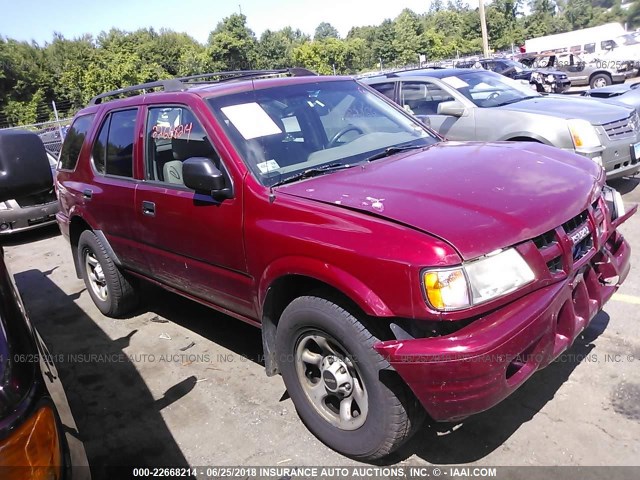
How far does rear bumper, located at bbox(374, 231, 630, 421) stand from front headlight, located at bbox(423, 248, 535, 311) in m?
0.11

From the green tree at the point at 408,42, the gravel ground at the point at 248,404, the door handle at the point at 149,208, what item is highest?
the green tree at the point at 408,42

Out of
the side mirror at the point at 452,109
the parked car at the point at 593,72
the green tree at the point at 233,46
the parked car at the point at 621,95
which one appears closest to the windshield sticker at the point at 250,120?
the side mirror at the point at 452,109

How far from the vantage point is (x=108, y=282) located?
4805 mm

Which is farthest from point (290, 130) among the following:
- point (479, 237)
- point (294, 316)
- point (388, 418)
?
point (388, 418)

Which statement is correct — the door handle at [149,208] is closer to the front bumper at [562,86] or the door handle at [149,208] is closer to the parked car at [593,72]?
the front bumper at [562,86]

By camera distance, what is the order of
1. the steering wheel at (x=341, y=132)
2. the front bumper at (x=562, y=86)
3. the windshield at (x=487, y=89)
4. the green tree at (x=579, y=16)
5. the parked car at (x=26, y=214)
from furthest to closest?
the green tree at (x=579, y=16) < the front bumper at (x=562, y=86) < the parked car at (x=26, y=214) < the windshield at (x=487, y=89) < the steering wheel at (x=341, y=132)

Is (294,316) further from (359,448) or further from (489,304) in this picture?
(489,304)

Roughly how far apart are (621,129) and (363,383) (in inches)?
213

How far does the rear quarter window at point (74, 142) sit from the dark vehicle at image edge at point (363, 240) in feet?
2.69

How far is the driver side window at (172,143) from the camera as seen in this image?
3.45 meters

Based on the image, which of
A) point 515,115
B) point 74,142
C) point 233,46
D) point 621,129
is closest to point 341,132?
point 74,142

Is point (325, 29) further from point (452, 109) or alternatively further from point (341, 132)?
point (341, 132)

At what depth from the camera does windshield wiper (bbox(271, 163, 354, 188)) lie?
3.07m

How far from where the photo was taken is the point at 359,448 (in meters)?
2.68
